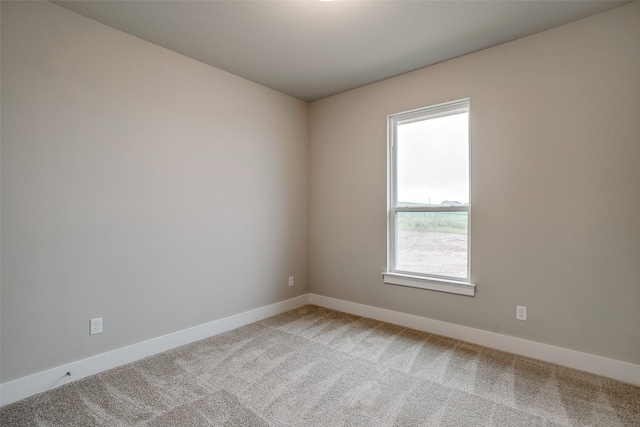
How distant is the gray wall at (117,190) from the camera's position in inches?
78.2

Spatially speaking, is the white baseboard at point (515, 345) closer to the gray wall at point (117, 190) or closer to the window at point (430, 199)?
the window at point (430, 199)

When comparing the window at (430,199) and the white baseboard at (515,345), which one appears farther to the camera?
the window at (430,199)

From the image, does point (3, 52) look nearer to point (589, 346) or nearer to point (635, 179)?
point (635, 179)

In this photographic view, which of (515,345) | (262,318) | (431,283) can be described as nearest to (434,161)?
(431,283)

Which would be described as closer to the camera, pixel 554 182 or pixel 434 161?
pixel 554 182

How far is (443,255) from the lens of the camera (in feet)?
9.94

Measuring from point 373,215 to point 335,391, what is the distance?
189 cm

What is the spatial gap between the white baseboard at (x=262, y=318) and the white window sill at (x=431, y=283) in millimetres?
315

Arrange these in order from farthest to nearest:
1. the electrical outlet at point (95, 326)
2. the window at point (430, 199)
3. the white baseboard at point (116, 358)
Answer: the window at point (430, 199) < the electrical outlet at point (95, 326) < the white baseboard at point (116, 358)

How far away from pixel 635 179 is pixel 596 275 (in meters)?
0.71

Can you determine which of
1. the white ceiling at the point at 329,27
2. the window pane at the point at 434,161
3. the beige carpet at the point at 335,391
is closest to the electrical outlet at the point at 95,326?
the beige carpet at the point at 335,391

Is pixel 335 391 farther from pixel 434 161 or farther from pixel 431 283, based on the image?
pixel 434 161

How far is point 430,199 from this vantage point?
3.12m

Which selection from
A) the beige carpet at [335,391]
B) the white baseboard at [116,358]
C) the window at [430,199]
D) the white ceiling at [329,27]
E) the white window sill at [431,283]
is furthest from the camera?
the window at [430,199]
